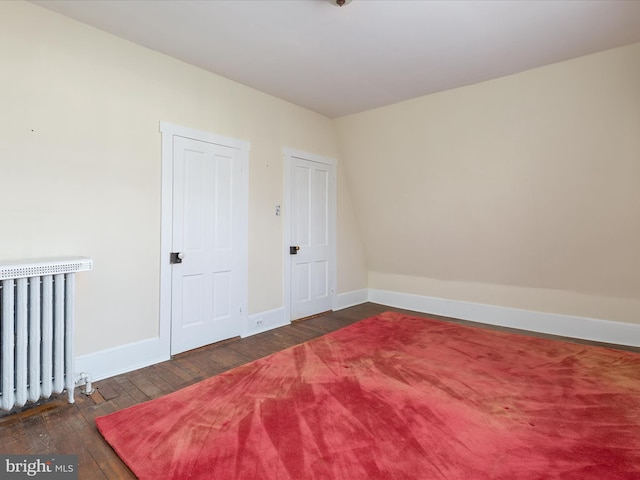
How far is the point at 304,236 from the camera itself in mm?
4641

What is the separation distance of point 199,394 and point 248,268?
63.8 inches

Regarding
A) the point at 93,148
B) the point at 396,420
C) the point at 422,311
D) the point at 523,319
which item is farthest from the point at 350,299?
the point at 93,148

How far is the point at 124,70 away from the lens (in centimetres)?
292

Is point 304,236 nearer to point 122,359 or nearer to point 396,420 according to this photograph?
point 122,359

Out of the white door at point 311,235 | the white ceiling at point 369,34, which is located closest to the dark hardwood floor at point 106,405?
the white door at point 311,235

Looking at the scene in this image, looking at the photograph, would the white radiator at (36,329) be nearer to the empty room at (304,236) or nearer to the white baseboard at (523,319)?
the empty room at (304,236)

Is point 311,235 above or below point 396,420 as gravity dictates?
above

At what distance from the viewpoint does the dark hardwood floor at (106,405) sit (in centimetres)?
189

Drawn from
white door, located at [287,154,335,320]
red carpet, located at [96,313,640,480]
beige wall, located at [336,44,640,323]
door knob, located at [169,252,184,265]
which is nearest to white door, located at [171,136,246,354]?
door knob, located at [169,252,184,265]

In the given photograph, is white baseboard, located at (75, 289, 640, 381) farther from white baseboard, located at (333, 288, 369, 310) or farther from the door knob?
the door knob

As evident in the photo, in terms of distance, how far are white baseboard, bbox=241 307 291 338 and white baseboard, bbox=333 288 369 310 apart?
1.05 metres

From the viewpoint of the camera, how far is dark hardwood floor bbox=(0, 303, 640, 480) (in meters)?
1.89

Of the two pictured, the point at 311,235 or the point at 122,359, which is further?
the point at 311,235

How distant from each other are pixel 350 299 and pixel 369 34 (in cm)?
376
